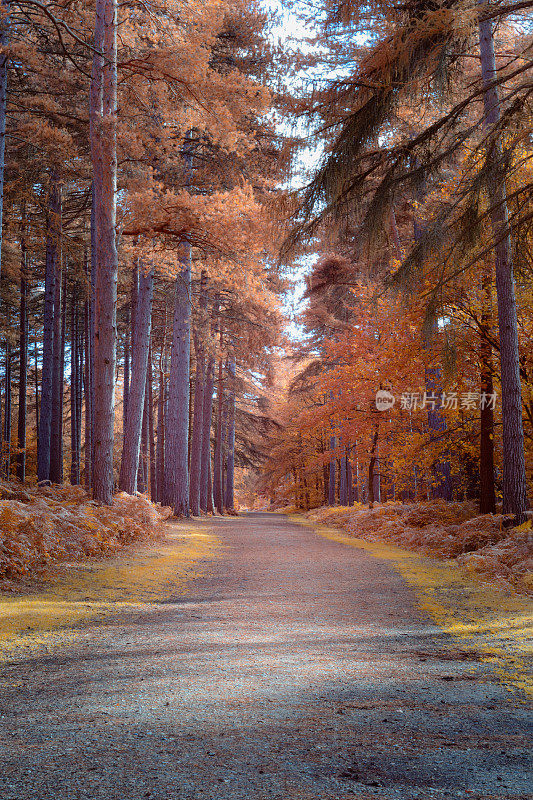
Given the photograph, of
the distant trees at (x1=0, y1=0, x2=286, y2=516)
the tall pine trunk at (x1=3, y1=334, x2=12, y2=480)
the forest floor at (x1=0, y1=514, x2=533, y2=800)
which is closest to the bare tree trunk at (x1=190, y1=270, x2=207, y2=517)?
the distant trees at (x1=0, y1=0, x2=286, y2=516)

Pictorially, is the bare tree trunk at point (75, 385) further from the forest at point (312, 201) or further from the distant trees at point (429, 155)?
the distant trees at point (429, 155)

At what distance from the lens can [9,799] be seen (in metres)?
1.73

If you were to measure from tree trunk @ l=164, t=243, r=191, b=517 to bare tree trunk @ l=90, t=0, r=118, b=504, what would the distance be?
6082mm

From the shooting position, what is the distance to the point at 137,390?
14.3 meters

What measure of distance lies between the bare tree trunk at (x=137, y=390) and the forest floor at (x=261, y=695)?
8352 millimetres

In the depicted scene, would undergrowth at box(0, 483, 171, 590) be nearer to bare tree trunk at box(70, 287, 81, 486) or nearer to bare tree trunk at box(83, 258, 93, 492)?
bare tree trunk at box(83, 258, 93, 492)

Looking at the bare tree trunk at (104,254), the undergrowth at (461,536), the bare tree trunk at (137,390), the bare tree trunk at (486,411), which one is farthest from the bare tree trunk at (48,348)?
the bare tree trunk at (486,411)

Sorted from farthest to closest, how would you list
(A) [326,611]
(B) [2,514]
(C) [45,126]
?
(C) [45,126] → (B) [2,514] → (A) [326,611]

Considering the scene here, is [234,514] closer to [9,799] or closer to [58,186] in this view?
[58,186]

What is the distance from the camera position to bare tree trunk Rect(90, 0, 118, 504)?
9.80m

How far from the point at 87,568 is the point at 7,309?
19.5 metres

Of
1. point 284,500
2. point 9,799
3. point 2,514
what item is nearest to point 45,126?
point 2,514

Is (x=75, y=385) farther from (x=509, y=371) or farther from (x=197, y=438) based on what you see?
(x=509, y=371)

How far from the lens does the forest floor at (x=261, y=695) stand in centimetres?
190
